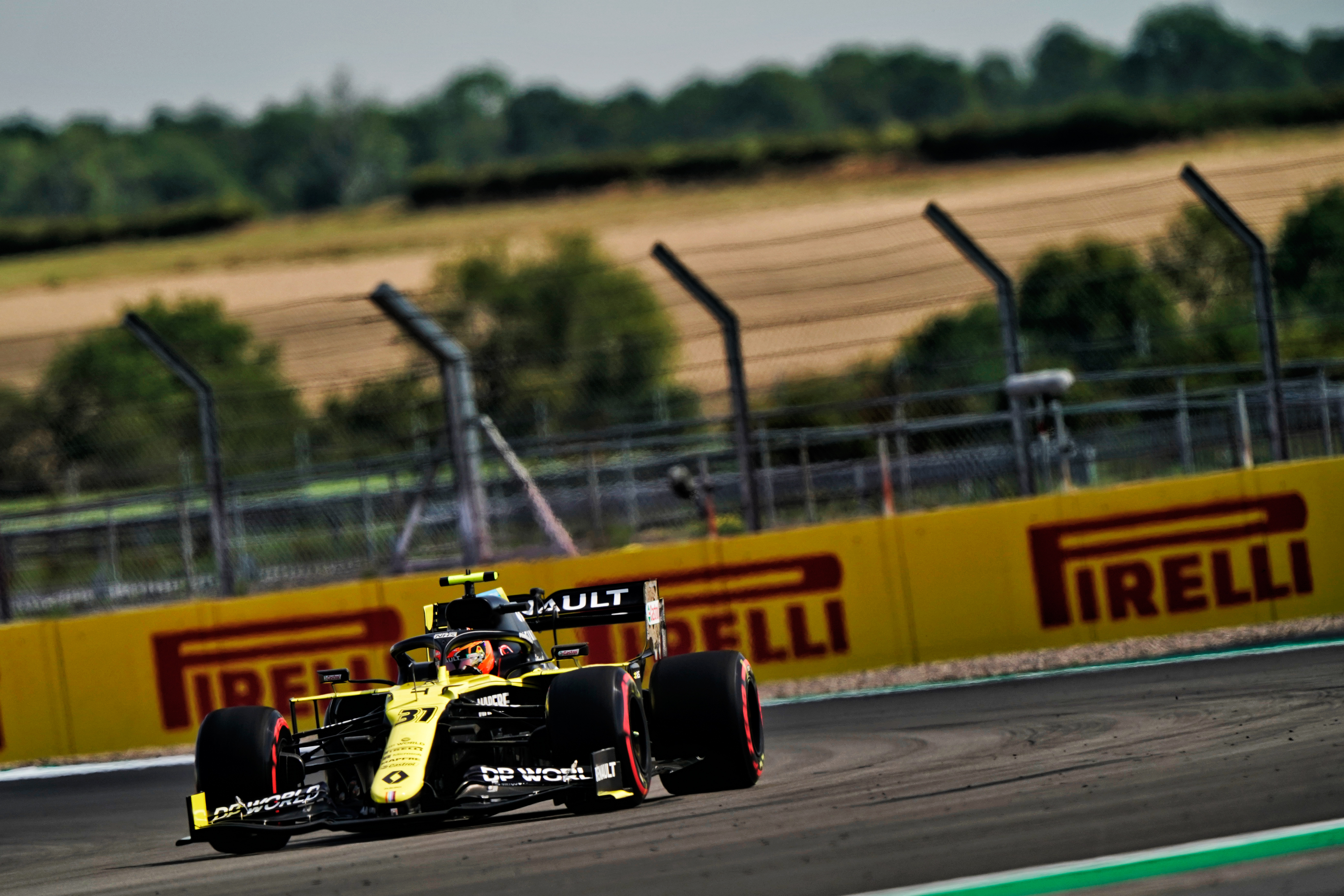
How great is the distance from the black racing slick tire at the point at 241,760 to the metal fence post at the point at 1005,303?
631cm

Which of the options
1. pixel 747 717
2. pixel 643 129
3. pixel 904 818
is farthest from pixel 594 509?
pixel 643 129

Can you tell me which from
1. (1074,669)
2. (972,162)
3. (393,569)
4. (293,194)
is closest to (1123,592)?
(1074,669)

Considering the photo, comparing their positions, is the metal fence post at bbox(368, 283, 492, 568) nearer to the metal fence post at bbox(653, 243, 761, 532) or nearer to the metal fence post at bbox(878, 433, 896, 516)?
the metal fence post at bbox(653, 243, 761, 532)

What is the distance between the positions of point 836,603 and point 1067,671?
1.68 metres

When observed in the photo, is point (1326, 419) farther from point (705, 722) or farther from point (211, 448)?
point (211, 448)

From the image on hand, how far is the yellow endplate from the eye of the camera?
7.30m

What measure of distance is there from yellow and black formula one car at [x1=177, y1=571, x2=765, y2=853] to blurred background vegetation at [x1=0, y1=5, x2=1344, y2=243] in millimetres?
67892

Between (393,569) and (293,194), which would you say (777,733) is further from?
(293,194)

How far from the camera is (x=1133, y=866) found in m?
5.02

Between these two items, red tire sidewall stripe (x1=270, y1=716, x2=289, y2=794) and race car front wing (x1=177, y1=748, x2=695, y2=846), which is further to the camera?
red tire sidewall stripe (x1=270, y1=716, x2=289, y2=794)

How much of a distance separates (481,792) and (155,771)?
5.29 metres

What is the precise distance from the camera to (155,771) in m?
11.5

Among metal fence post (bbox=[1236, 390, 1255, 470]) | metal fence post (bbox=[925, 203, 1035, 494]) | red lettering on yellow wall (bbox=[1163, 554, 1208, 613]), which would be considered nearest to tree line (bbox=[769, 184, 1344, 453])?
metal fence post (bbox=[1236, 390, 1255, 470])

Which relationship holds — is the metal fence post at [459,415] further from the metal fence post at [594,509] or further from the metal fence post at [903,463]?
the metal fence post at [903,463]
